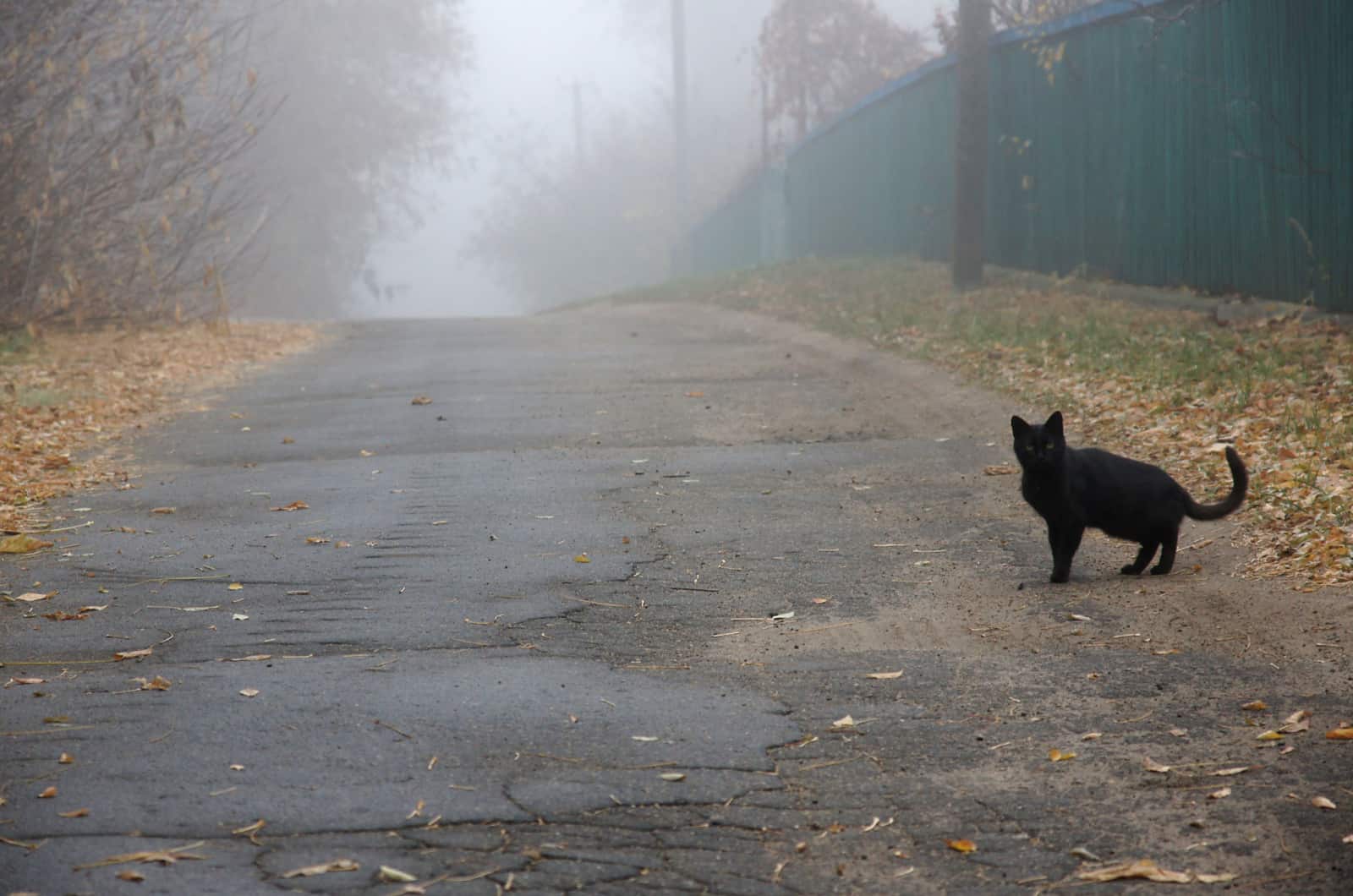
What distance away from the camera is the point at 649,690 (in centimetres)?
455

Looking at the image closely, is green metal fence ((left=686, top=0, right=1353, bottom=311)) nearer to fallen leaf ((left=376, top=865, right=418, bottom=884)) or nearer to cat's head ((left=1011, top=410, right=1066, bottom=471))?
cat's head ((left=1011, top=410, right=1066, bottom=471))

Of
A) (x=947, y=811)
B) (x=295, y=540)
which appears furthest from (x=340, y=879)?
(x=295, y=540)

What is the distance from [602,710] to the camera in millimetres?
4344

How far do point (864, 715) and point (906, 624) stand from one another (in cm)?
101

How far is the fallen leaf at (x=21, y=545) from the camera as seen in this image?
657cm

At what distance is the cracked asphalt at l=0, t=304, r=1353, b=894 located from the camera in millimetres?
3373

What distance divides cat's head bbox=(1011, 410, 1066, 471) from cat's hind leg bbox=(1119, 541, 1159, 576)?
57cm

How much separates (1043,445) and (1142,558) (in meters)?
0.70

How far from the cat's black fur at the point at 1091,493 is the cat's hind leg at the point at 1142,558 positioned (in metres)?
0.04

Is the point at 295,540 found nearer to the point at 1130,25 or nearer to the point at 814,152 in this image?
the point at 1130,25

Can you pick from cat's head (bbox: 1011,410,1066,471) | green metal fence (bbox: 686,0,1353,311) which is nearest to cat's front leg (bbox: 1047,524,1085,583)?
cat's head (bbox: 1011,410,1066,471)

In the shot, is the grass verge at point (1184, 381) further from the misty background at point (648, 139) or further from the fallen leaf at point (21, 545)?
the misty background at point (648, 139)

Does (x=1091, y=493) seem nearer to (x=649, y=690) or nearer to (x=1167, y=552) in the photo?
(x=1167, y=552)

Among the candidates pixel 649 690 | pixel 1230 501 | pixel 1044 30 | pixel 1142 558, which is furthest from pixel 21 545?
pixel 1044 30
